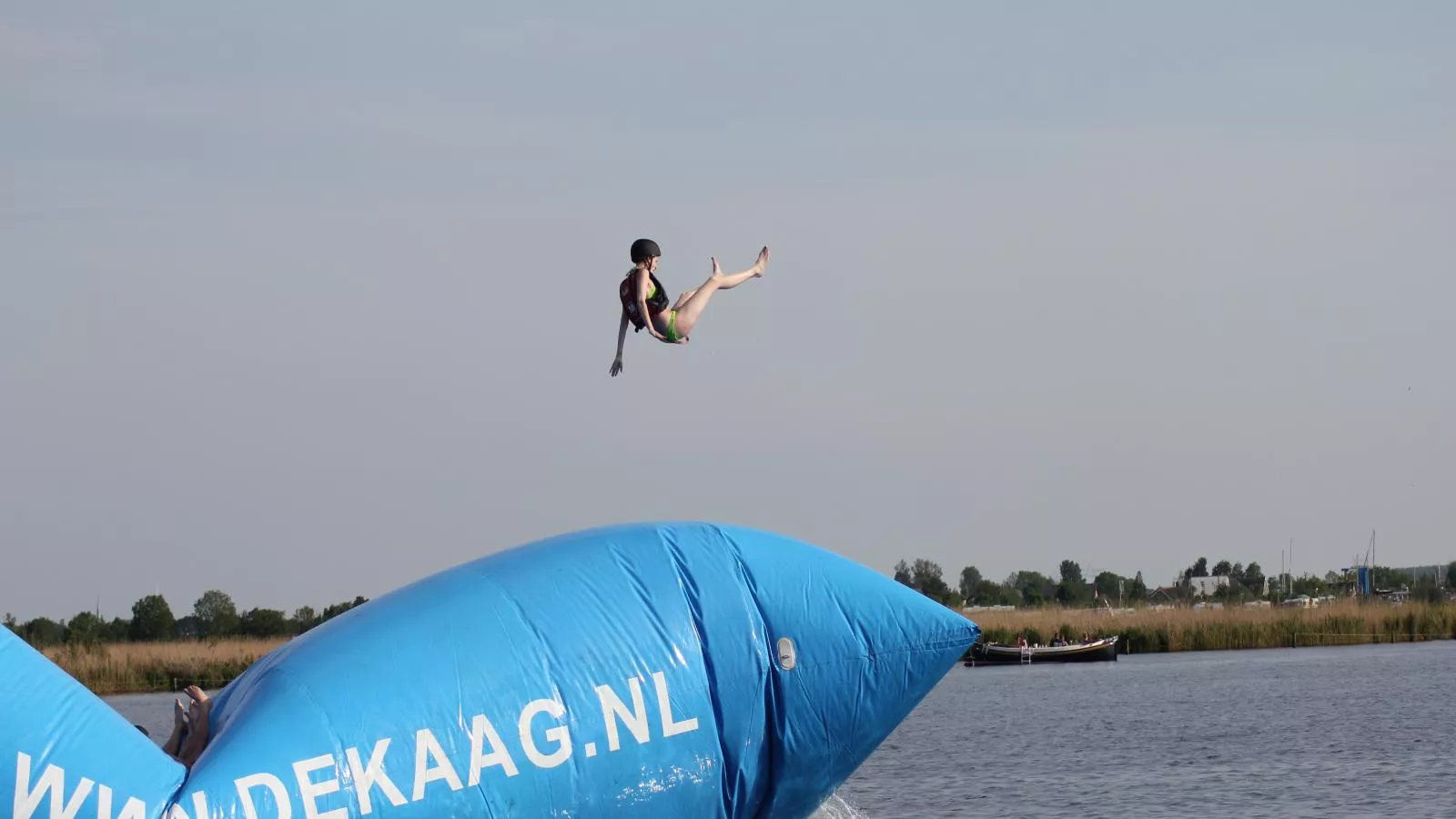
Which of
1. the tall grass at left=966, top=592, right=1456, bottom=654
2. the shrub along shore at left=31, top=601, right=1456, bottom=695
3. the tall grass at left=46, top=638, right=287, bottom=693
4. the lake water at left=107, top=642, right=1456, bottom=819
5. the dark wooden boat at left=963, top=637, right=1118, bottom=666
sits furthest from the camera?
the dark wooden boat at left=963, top=637, right=1118, bottom=666

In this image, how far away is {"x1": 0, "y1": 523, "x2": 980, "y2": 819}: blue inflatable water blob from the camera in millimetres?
10430

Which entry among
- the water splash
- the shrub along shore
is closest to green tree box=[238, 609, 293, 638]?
the shrub along shore

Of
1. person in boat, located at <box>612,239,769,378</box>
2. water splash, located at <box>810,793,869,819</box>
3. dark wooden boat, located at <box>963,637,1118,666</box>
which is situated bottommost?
water splash, located at <box>810,793,869,819</box>

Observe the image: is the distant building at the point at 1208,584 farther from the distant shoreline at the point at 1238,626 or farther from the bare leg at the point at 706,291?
the bare leg at the point at 706,291

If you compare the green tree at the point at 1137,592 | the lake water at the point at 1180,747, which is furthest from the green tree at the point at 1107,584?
the lake water at the point at 1180,747

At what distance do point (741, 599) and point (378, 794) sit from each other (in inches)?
110

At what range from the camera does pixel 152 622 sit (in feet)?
290

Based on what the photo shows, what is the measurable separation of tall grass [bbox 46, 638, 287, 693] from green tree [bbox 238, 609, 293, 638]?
13.6m

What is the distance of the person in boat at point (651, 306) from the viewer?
1239cm

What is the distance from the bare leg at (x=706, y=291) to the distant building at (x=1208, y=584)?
108 metres

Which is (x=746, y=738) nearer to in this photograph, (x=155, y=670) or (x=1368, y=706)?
(x=1368, y=706)

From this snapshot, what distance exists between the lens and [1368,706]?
43812 mm

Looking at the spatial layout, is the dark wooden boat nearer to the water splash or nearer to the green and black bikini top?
the water splash

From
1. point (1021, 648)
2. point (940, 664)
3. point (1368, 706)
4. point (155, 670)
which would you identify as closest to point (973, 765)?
point (1368, 706)
